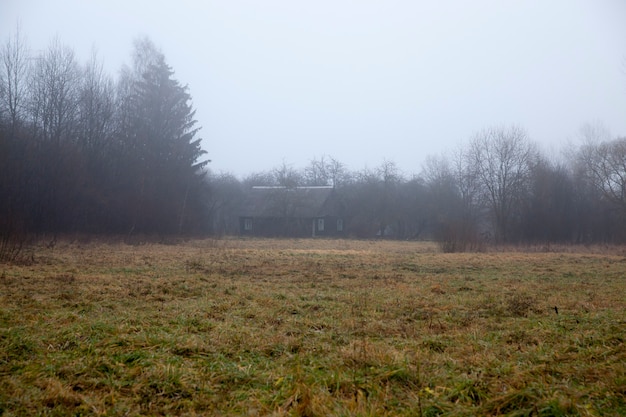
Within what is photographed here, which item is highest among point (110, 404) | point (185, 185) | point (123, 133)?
point (123, 133)

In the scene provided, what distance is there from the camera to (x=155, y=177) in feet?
109

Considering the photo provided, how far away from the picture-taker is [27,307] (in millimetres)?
6977

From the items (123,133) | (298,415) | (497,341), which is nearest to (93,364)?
(298,415)

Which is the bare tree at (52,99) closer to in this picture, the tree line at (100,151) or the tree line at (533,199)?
the tree line at (100,151)

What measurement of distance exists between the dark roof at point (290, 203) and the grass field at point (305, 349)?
39.2 meters

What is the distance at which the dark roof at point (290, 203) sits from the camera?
4947 centimetres

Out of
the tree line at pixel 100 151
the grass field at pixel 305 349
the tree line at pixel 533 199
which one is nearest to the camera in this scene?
the grass field at pixel 305 349

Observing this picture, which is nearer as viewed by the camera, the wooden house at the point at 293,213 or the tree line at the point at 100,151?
the tree line at the point at 100,151

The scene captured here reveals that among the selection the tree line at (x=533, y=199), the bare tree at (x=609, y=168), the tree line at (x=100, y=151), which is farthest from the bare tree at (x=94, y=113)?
the bare tree at (x=609, y=168)

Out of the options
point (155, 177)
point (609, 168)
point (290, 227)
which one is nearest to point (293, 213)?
point (290, 227)

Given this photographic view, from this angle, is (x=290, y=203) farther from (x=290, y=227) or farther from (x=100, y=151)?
(x=100, y=151)

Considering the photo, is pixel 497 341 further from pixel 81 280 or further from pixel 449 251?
pixel 449 251

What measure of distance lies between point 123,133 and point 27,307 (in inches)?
1094

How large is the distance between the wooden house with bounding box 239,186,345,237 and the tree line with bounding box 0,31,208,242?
456 inches
